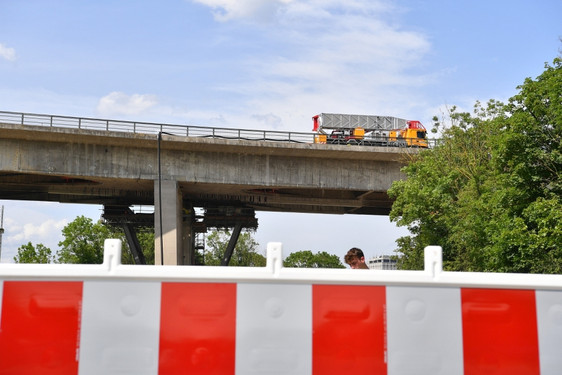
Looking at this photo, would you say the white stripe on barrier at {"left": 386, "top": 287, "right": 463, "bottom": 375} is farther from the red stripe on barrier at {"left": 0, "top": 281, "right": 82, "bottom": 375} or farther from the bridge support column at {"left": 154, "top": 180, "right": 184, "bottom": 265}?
the bridge support column at {"left": 154, "top": 180, "right": 184, "bottom": 265}

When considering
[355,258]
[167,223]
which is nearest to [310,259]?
[167,223]

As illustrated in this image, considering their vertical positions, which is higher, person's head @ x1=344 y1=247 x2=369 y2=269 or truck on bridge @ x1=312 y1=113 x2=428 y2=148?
truck on bridge @ x1=312 y1=113 x2=428 y2=148

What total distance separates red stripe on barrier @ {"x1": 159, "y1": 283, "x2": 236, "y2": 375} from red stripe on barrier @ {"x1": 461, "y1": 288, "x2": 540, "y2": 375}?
1602 millimetres

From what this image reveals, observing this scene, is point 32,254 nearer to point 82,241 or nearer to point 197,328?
→ point 82,241

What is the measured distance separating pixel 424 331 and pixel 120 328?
2017 millimetres

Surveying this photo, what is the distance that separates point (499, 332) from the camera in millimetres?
4496

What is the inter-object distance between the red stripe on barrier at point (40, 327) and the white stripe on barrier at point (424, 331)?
2.09m

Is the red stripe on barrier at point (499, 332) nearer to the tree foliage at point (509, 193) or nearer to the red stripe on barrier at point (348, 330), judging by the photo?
the red stripe on barrier at point (348, 330)

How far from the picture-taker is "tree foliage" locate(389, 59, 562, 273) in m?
22.2

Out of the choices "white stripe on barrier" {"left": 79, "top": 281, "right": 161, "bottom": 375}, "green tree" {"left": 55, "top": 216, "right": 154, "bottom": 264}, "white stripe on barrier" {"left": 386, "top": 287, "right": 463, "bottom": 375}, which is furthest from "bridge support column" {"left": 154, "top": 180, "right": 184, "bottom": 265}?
"white stripe on barrier" {"left": 386, "top": 287, "right": 463, "bottom": 375}

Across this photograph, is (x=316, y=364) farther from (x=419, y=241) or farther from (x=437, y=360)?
(x=419, y=241)

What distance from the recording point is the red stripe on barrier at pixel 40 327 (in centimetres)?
427

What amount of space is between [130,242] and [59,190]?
12552 mm

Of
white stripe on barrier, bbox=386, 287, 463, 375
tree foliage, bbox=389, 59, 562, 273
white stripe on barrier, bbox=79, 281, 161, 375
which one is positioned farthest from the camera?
tree foliage, bbox=389, 59, 562, 273
